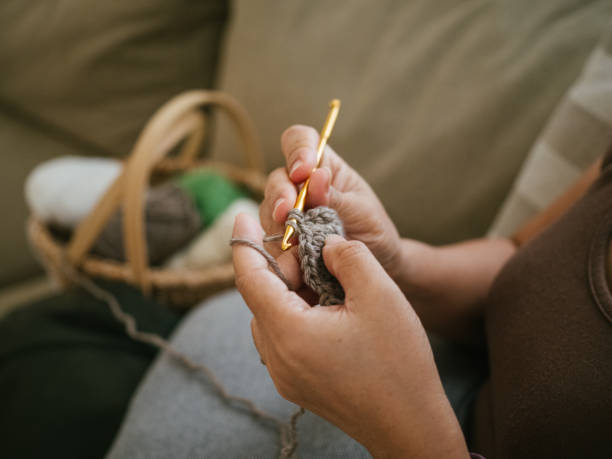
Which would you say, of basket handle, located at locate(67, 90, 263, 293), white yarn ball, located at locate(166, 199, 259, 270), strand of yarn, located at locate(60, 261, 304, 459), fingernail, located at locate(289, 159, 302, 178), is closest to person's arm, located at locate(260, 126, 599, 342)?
fingernail, located at locate(289, 159, 302, 178)

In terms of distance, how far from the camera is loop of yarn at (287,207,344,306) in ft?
1.20

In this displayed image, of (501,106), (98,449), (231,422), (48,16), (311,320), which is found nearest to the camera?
(311,320)

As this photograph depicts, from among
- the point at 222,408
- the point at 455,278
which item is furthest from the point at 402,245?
the point at 222,408

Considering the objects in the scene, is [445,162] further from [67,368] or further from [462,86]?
[67,368]

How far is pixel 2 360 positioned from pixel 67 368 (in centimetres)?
12

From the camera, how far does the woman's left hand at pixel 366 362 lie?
0.30 metres

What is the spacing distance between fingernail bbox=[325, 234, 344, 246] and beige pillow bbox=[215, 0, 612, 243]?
1.53 feet

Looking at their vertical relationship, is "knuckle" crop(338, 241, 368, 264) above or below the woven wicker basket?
above

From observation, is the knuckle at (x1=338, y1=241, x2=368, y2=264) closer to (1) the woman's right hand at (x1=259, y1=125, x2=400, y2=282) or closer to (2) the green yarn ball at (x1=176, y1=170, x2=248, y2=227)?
(1) the woman's right hand at (x1=259, y1=125, x2=400, y2=282)

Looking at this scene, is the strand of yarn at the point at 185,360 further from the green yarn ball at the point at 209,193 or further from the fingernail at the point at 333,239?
the green yarn ball at the point at 209,193

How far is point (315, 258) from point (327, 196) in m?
0.08

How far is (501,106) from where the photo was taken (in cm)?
71

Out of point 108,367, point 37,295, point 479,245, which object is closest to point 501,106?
point 479,245

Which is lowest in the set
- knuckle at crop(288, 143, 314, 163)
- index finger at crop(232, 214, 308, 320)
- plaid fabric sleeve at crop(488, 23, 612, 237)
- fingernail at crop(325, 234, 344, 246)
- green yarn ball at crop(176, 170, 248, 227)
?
green yarn ball at crop(176, 170, 248, 227)
